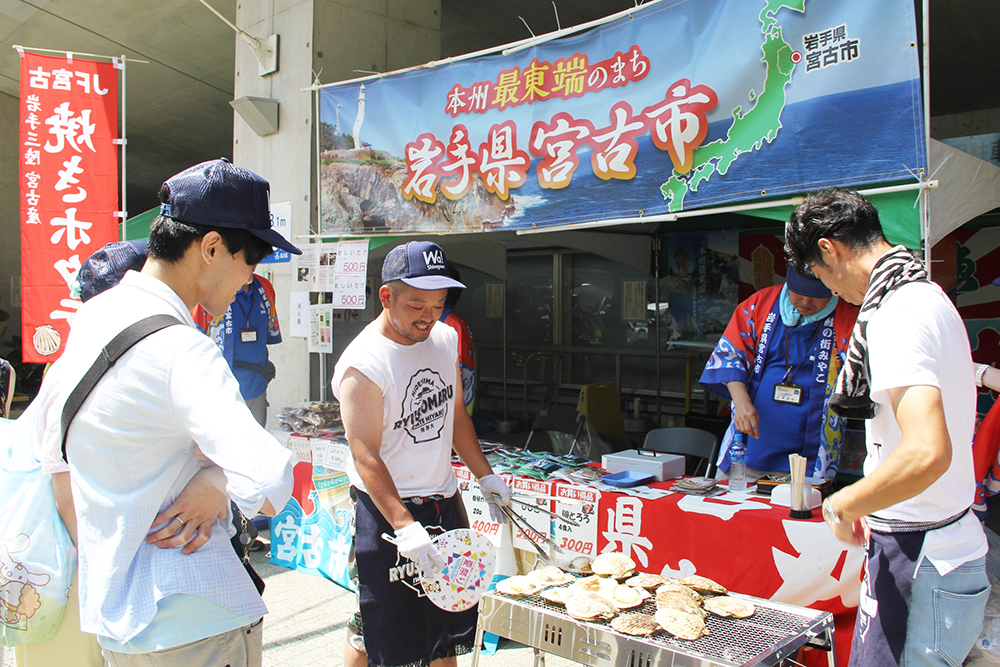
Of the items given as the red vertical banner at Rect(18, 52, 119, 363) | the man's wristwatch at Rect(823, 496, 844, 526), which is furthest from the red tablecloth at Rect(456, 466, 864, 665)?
the red vertical banner at Rect(18, 52, 119, 363)

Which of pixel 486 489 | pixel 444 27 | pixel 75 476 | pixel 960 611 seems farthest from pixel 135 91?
pixel 960 611

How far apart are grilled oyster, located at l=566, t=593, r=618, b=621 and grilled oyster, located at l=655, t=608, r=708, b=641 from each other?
0.50 feet

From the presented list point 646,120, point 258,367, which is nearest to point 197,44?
point 258,367

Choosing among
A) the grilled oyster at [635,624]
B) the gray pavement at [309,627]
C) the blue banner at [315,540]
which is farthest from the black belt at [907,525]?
the blue banner at [315,540]

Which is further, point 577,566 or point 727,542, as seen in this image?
point 727,542

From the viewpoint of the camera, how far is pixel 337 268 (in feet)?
16.4

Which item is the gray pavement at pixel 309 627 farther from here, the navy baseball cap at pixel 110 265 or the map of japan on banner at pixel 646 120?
the map of japan on banner at pixel 646 120

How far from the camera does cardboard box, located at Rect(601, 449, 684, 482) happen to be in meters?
3.56

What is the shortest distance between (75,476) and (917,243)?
3014mm

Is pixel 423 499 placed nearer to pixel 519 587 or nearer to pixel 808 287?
pixel 519 587

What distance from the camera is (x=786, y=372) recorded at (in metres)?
3.50

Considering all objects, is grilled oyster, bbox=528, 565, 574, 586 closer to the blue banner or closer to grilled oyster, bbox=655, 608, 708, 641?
grilled oyster, bbox=655, 608, 708, 641

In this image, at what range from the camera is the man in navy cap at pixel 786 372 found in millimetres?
3344

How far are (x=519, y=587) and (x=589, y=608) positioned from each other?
0.30m
